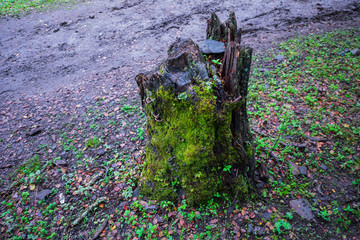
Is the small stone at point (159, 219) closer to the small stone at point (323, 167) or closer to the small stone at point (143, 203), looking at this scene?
the small stone at point (143, 203)

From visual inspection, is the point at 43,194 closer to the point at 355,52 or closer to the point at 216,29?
the point at 216,29

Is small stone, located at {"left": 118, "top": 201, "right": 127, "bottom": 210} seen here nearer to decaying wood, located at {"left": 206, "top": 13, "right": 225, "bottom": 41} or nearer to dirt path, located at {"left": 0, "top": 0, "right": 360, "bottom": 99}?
decaying wood, located at {"left": 206, "top": 13, "right": 225, "bottom": 41}

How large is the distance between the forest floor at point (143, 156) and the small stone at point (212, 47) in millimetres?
1893

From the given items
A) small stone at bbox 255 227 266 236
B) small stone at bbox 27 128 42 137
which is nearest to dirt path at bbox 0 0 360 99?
small stone at bbox 27 128 42 137

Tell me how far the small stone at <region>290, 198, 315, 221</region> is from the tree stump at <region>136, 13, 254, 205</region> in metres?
0.70

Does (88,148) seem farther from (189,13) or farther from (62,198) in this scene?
(189,13)

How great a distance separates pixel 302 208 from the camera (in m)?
3.00

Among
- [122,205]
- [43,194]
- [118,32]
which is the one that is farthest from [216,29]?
[118,32]

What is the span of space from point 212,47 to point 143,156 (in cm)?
237

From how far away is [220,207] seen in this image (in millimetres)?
3064

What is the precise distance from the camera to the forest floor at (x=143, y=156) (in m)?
2.98

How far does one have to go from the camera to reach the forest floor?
2.98 meters

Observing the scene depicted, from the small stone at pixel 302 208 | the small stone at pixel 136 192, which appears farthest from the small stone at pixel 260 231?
the small stone at pixel 136 192

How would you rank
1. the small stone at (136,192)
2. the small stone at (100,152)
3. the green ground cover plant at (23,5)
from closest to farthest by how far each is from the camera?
the small stone at (136,192)
the small stone at (100,152)
the green ground cover plant at (23,5)
